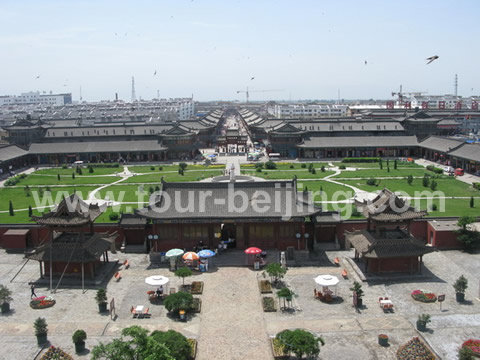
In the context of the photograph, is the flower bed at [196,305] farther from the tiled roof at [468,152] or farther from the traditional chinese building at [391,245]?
the tiled roof at [468,152]

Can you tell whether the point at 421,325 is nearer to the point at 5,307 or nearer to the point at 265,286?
the point at 265,286

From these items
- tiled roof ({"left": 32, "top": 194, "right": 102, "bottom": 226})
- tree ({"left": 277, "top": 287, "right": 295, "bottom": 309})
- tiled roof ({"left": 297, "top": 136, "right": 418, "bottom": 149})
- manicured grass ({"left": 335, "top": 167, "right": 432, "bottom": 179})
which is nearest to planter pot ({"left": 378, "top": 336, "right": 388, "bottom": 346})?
tree ({"left": 277, "top": 287, "right": 295, "bottom": 309})

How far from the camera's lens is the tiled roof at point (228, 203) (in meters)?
41.4

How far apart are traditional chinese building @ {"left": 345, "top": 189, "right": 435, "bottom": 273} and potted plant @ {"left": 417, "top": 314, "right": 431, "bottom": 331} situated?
817 centimetres

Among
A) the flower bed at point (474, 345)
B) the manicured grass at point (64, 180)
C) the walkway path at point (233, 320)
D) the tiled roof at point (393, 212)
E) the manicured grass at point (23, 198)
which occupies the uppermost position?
the tiled roof at point (393, 212)

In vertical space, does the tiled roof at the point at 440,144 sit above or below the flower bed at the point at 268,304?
above

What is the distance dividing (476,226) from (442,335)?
859 inches

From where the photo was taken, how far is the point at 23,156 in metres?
99.5

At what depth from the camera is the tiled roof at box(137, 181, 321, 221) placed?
41438mm

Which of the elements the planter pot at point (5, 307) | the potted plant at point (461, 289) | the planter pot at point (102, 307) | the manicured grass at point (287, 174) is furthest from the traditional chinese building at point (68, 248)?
the manicured grass at point (287, 174)

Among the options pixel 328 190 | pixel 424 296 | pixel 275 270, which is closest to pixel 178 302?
pixel 275 270

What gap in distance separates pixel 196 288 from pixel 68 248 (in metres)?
11.3

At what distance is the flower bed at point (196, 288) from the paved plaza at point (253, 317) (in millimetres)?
576

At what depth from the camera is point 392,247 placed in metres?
36.9
